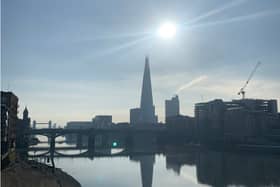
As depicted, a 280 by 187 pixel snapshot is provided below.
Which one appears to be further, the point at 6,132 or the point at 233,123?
the point at 233,123

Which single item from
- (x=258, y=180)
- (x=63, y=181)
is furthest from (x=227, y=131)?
(x=63, y=181)

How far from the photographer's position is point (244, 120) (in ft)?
512

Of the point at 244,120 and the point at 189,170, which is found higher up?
the point at 244,120

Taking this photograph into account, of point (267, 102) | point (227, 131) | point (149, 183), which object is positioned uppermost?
point (267, 102)

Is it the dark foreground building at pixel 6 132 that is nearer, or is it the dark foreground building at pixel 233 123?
the dark foreground building at pixel 6 132

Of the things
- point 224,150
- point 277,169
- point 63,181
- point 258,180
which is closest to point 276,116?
point 224,150

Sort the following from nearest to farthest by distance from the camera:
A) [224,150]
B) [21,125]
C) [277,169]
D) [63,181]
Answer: [63,181]
[277,169]
[224,150]
[21,125]

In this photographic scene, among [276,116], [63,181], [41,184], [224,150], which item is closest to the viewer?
[41,184]

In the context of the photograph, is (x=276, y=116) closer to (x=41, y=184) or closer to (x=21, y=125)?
(x=21, y=125)

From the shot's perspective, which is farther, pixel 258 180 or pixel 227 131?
pixel 227 131

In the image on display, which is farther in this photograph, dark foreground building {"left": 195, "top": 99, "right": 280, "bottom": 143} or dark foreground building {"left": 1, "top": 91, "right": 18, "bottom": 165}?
dark foreground building {"left": 195, "top": 99, "right": 280, "bottom": 143}

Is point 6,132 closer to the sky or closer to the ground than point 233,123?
closer to the ground

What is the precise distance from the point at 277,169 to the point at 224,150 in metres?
59.4

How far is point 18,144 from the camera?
5187 inches
